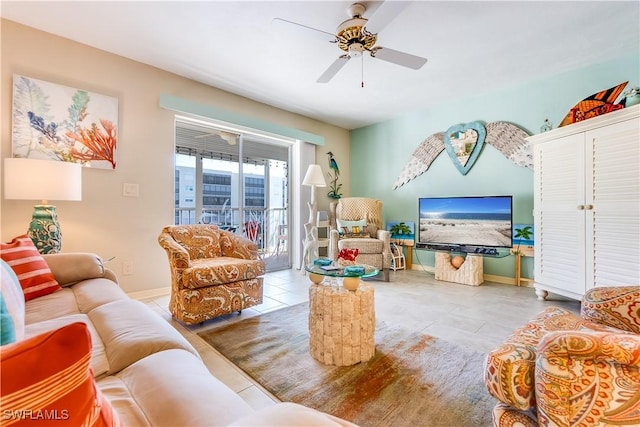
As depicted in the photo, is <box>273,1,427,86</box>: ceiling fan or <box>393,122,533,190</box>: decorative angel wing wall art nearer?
<box>273,1,427,86</box>: ceiling fan

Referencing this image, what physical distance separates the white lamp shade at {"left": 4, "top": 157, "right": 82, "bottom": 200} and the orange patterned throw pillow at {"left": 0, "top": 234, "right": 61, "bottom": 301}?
0.53 meters

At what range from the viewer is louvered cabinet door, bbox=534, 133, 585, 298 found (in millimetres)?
2555

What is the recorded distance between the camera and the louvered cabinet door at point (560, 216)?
2.55 m

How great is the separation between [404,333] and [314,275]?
32.3 inches

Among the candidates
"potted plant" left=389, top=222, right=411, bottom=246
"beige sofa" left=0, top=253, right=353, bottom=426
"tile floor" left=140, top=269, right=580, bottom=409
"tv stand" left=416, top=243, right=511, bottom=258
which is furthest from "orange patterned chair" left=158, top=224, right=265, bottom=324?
"potted plant" left=389, top=222, right=411, bottom=246

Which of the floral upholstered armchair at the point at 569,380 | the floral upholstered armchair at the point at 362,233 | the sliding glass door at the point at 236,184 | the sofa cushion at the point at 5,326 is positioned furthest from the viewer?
the floral upholstered armchair at the point at 362,233

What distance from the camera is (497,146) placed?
3617mm

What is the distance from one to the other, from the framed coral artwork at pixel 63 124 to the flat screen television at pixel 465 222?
372 centimetres

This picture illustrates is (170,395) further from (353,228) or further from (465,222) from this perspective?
(465,222)

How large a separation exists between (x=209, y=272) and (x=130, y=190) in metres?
1.41

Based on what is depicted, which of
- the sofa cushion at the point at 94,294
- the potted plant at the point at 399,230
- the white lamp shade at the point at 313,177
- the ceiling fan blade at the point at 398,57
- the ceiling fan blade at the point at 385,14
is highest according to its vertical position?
the ceiling fan blade at the point at 385,14

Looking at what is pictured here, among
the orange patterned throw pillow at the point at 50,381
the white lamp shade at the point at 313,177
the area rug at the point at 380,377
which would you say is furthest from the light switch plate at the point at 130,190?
the orange patterned throw pillow at the point at 50,381

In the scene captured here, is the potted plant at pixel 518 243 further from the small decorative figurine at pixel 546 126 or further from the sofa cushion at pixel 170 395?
the sofa cushion at pixel 170 395

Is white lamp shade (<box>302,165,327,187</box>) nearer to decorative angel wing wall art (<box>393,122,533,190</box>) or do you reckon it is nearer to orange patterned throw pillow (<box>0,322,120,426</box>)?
decorative angel wing wall art (<box>393,122,533,190</box>)
